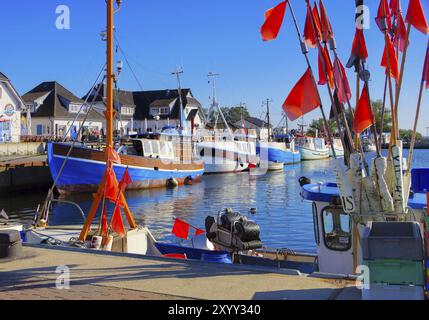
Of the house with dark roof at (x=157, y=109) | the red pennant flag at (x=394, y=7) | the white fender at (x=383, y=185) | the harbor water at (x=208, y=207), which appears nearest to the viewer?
the white fender at (x=383, y=185)

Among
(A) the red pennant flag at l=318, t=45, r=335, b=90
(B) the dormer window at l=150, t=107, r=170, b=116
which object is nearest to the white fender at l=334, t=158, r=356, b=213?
(A) the red pennant flag at l=318, t=45, r=335, b=90

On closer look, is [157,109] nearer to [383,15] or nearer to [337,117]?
[337,117]

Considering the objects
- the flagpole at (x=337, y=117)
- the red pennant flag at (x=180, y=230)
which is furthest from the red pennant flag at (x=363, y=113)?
the red pennant flag at (x=180, y=230)

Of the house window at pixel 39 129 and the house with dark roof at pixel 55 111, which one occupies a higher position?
the house with dark roof at pixel 55 111

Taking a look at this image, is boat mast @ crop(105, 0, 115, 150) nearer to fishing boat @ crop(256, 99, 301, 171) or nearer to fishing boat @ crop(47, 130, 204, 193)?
fishing boat @ crop(47, 130, 204, 193)

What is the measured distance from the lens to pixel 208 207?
29.8 meters

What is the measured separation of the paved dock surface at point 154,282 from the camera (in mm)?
5887

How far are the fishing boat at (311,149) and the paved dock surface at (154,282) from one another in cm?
8076

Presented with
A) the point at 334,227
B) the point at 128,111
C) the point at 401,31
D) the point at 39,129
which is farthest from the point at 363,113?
the point at 128,111

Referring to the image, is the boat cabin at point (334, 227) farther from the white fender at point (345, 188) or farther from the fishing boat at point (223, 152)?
the fishing boat at point (223, 152)
